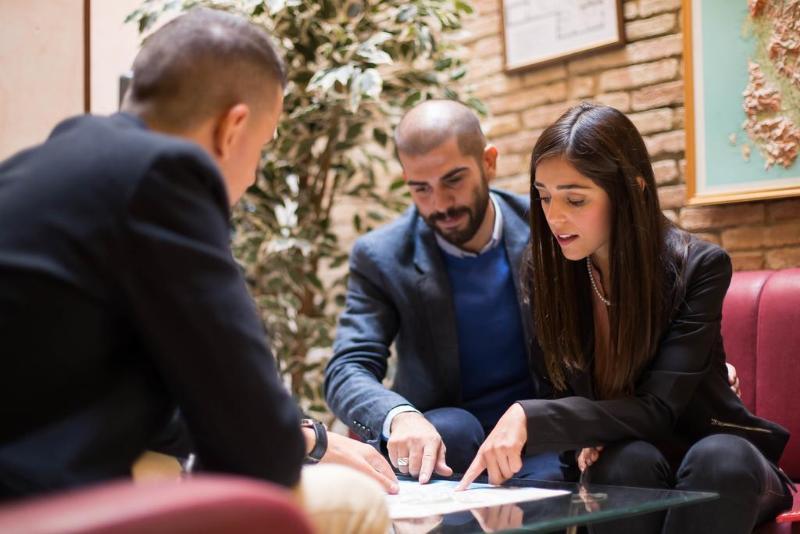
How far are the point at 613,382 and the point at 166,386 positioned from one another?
1350 mm

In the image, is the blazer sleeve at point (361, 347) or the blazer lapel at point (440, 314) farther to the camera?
the blazer lapel at point (440, 314)

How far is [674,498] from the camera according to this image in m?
1.71

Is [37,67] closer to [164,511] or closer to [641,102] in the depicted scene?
[641,102]

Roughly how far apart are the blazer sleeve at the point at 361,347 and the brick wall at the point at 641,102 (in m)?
1.26

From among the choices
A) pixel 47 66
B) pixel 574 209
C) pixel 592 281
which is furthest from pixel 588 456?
pixel 47 66

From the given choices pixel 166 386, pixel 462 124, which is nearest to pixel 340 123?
pixel 462 124

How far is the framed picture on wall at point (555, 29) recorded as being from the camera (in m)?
3.70

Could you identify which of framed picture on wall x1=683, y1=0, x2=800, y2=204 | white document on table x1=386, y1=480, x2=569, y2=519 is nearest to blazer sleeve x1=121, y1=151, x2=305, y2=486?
white document on table x1=386, y1=480, x2=569, y2=519

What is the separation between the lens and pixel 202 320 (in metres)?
1.10

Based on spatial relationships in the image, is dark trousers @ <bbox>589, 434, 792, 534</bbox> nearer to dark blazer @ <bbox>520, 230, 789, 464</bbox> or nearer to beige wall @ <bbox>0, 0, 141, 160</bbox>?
dark blazer @ <bbox>520, 230, 789, 464</bbox>

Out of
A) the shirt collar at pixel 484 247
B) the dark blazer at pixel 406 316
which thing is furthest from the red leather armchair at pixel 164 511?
the shirt collar at pixel 484 247

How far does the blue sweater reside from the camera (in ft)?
9.14

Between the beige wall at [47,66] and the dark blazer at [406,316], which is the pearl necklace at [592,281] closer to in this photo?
the dark blazer at [406,316]

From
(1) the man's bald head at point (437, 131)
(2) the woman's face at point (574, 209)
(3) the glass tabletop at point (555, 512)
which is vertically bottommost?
(3) the glass tabletop at point (555, 512)
